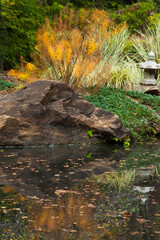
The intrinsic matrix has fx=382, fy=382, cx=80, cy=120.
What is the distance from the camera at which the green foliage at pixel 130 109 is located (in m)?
7.38

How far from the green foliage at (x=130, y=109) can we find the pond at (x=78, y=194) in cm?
138

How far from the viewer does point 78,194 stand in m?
3.88

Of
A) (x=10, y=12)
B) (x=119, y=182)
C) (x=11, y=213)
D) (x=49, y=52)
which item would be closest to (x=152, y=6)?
(x=10, y=12)

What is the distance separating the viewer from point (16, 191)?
390cm

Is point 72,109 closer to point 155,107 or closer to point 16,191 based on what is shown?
point 155,107

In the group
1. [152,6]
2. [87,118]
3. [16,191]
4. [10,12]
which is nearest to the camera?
[16,191]

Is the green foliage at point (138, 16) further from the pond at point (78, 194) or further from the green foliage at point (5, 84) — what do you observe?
the pond at point (78, 194)

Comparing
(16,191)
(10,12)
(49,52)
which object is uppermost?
(10,12)

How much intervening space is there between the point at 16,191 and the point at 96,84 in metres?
5.12

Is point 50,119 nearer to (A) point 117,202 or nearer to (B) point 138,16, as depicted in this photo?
(A) point 117,202

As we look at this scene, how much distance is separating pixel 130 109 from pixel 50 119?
6.82 ft

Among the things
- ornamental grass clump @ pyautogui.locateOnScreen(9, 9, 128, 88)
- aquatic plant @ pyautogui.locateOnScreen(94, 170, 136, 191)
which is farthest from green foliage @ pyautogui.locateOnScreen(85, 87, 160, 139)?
aquatic plant @ pyautogui.locateOnScreen(94, 170, 136, 191)

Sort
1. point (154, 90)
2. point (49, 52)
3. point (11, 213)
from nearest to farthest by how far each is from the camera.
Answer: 1. point (11, 213)
2. point (49, 52)
3. point (154, 90)

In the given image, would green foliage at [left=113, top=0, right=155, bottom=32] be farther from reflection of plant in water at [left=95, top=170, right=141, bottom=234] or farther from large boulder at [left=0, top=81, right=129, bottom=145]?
reflection of plant in water at [left=95, top=170, right=141, bottom=234]
